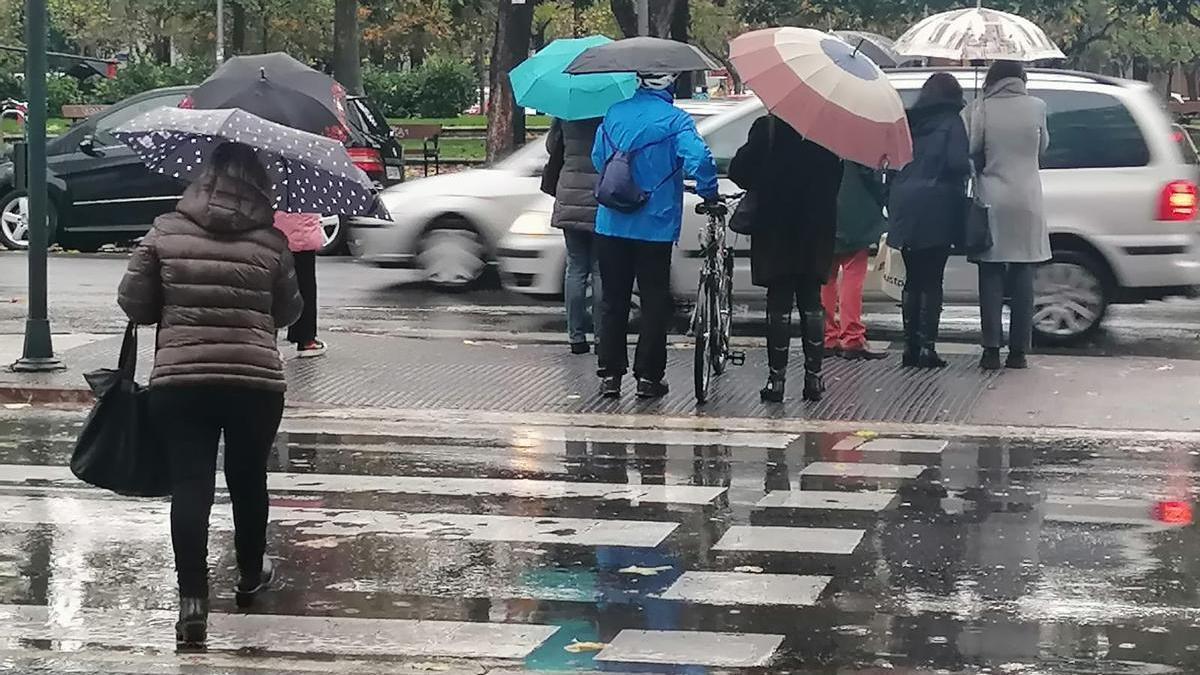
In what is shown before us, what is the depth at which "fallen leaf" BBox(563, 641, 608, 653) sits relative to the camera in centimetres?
617

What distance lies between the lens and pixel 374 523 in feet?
26.5

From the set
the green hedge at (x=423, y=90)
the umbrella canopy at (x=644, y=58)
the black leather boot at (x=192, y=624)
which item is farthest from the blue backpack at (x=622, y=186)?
the green hedge at (x=423, y=90)

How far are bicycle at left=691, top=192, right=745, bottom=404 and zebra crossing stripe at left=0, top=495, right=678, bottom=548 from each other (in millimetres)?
2957

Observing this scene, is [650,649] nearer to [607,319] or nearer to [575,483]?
[575,483]

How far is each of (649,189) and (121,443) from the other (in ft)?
15.4

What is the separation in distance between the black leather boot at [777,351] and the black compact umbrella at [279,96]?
3775 millimetres

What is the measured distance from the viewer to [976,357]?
13.0 m

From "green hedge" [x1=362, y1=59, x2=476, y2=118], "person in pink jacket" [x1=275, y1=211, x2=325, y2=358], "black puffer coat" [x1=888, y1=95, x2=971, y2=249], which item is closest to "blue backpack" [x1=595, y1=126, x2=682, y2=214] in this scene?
"person in pink jacket" [x1=275, y1=211, x2=325, y2=358]

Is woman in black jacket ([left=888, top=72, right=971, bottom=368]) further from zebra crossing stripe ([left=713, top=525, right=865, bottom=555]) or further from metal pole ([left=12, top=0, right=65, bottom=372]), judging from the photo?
metal pole ([left=12, top=0, right=65, bottom=372])

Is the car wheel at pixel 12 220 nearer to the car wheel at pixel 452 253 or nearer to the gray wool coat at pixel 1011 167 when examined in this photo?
the car wheel at pixel 452 253

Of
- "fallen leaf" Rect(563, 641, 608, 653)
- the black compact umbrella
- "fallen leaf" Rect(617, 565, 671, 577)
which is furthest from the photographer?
the black compact umbrella

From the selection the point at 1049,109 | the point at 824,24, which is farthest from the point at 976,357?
the point at 824,24

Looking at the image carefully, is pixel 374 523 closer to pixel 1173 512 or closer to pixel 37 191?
pixel 1173 512

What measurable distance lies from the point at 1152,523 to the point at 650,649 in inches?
113
